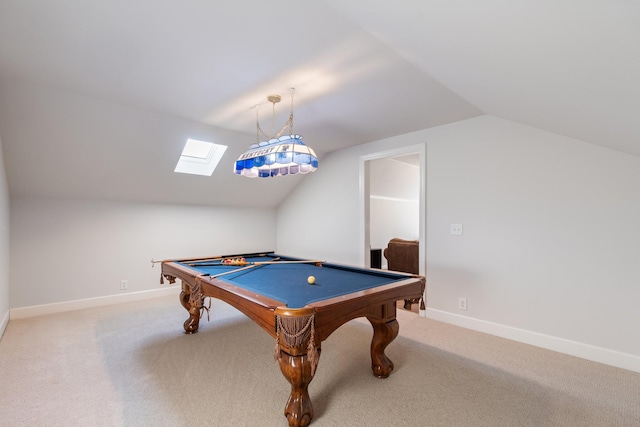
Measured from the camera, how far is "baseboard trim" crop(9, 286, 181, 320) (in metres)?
3.37

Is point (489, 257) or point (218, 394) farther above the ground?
point (489, 257)

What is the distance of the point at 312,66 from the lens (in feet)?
7.20

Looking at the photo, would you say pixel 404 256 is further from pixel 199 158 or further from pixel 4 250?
pixel 4 250

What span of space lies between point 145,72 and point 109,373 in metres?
2.22

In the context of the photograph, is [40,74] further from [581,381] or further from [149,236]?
[581,381]

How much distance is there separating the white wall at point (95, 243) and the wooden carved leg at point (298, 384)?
3423mm

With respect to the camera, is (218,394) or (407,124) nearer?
(218,394)

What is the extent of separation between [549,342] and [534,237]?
0.91m

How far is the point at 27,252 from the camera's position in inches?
135

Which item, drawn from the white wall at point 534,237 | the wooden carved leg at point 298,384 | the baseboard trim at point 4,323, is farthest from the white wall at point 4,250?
the white wall at point 534,237

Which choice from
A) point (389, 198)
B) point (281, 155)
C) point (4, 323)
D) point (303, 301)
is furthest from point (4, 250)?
point (389, 198)

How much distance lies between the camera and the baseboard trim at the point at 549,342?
2.28 metres

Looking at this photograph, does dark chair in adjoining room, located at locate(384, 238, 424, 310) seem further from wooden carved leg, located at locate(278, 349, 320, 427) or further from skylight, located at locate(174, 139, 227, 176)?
wooden carved leg, located at locate(278, 349, 320, 427)

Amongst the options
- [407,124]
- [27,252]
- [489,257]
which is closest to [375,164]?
[407,124]
